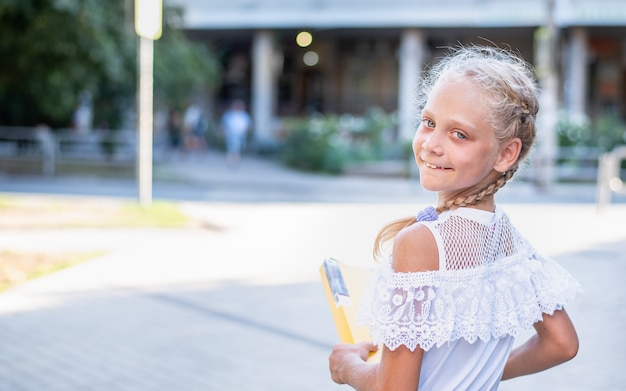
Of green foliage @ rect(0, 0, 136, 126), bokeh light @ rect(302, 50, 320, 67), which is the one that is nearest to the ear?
green foliage @ rect(0, 0, 136, 126)

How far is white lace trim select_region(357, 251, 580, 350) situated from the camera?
6.70 ft

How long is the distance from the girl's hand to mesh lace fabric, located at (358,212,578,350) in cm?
10

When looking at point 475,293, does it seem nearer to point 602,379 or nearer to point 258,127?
point 602,379

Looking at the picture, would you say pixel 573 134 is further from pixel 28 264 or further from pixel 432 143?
pixel 432 143

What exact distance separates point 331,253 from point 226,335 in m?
4.12

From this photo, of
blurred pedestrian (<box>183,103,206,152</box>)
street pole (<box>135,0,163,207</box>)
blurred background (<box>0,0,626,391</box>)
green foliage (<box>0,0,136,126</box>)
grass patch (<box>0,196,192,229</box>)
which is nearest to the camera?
blurred background (<box>0,0,626,391</box>)

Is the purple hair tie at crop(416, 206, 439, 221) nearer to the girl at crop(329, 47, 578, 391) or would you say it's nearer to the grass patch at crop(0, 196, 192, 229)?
the girl at crop(329, 47, 578, 391)

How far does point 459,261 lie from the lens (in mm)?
2082

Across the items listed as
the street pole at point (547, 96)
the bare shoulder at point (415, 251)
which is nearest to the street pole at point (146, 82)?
the street pole at point (547, 96)

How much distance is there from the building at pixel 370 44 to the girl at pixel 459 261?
24410mm

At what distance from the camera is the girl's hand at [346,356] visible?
2.23m

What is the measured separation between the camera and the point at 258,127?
33.0m

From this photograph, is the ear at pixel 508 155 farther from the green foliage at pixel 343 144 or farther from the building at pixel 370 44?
the building at pixel 370 44

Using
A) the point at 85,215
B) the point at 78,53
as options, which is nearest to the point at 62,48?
the point at 78,53
